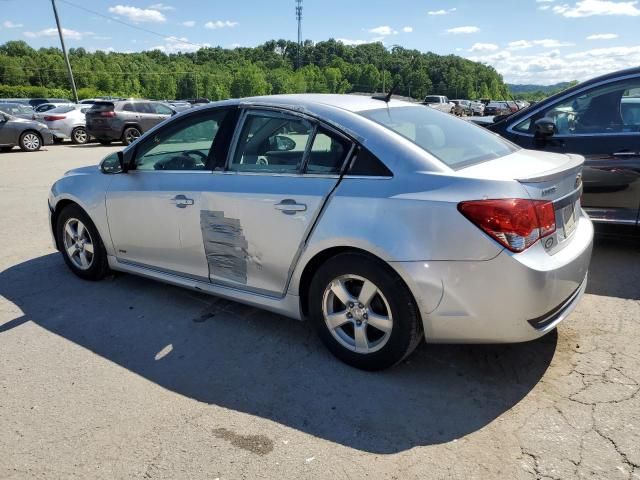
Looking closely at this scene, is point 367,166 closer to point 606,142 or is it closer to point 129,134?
point 606,142

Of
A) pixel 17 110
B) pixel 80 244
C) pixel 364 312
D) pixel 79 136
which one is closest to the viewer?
pixel 364 312

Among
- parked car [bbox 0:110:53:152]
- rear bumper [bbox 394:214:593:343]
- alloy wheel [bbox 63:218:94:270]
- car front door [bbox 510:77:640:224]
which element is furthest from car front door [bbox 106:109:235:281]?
parked car [bbox 0:110:53:152]

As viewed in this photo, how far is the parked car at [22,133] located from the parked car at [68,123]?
1.79 metres

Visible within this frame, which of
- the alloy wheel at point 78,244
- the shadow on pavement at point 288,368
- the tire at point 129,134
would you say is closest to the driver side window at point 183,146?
the alloy wheel at point 78,244

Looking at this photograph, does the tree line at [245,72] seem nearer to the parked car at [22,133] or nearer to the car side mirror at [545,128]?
the parked car at [22,133]

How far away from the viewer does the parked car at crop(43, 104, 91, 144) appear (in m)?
19.5

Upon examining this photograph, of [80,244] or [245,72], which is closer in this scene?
[80,244]

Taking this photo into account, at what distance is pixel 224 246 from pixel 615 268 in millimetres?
3578

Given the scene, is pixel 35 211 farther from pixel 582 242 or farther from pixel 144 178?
pixel 582 242

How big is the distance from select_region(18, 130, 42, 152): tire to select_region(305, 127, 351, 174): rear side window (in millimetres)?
17315

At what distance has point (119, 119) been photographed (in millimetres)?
17859

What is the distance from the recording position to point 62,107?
66.8 feet

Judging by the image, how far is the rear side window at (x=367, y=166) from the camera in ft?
9.19

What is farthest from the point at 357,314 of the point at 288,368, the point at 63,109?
the point at 63,109
